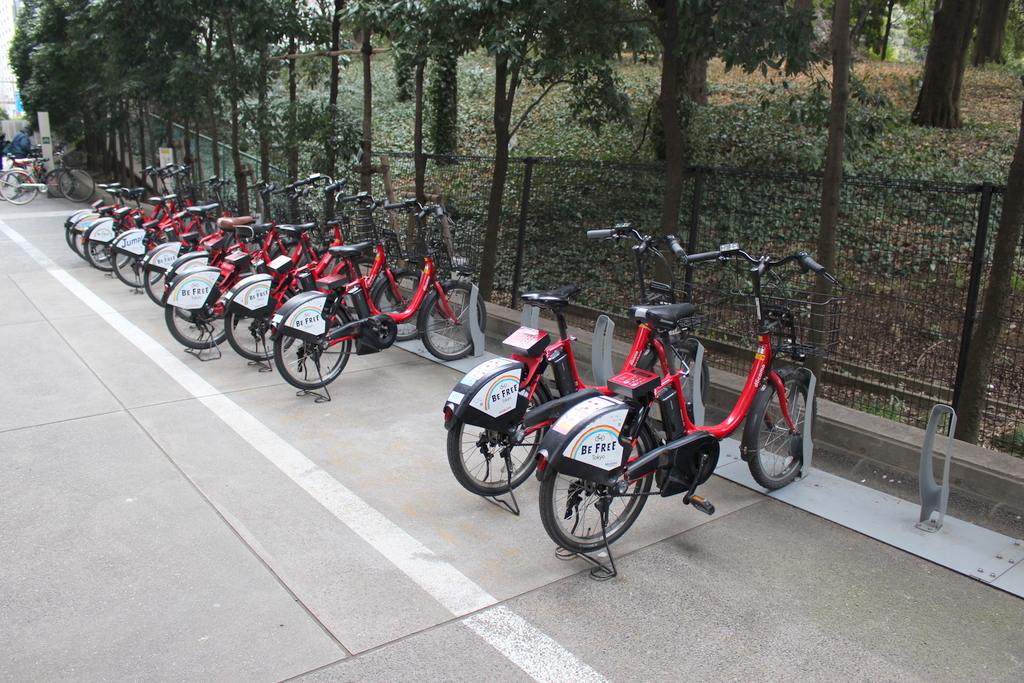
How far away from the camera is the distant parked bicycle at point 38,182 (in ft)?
61.6

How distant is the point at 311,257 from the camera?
7.88 m

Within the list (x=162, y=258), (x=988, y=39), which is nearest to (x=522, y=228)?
(x=162, y=258)

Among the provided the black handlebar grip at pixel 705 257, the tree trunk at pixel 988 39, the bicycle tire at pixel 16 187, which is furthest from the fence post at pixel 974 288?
the tree trunk at pixel 988 39

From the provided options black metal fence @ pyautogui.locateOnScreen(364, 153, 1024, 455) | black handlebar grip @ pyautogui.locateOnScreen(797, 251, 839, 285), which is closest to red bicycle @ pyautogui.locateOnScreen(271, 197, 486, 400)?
black metal fence @ pyautogui.locateOnScreen(364, 153, 1024, 455)

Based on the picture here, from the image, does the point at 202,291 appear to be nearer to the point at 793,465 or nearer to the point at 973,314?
the point at 793,465

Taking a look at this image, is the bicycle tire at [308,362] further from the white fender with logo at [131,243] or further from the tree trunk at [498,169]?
the white fender with logo at [131,243]

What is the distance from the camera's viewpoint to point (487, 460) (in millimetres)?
4445

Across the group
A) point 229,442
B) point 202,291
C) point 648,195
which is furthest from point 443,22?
point 229,442

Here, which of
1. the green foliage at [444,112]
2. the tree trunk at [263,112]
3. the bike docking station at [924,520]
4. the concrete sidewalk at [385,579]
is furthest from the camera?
the green foliage at [444,112]

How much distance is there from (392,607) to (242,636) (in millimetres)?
614

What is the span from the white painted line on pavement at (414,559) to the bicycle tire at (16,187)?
50.1 feet

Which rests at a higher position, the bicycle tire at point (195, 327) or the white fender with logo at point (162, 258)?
the white fender with logo at point (162, 258)

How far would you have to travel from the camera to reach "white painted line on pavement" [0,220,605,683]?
3158 millimetres

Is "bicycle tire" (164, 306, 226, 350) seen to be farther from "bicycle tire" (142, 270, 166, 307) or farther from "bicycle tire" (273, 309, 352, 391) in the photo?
"bicycle tire" (142, 270, 166, 307)
